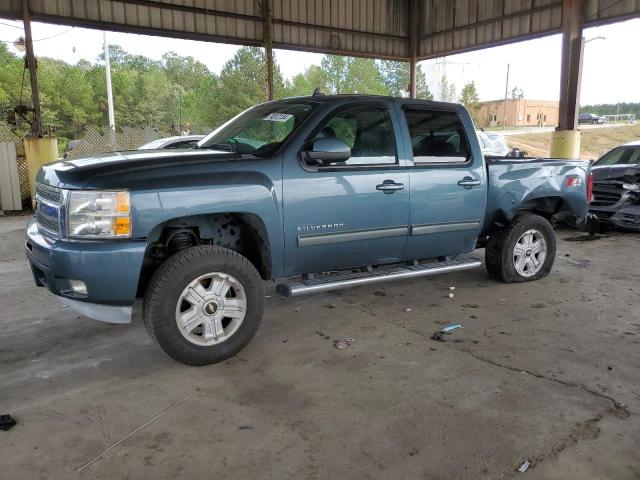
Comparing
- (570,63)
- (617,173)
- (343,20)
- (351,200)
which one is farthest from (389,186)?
(343,20)

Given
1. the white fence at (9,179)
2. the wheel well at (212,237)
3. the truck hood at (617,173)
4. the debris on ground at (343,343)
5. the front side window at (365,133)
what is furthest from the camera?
the white fence at (9,179)

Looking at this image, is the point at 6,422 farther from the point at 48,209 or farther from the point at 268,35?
the point at 268,35

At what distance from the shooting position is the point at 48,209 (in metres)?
3.51

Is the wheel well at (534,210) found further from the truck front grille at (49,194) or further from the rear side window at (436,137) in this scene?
the truck front grille at (49,194)

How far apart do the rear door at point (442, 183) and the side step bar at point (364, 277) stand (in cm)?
13

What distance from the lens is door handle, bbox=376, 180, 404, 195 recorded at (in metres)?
4.29

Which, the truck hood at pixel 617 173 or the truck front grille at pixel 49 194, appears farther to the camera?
the truck hood at pixel 617 173

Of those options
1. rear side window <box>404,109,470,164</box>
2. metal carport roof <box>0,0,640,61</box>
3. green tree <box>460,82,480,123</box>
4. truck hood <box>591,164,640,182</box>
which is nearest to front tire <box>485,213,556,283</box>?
rear side window <box>404,109,470,164</box>

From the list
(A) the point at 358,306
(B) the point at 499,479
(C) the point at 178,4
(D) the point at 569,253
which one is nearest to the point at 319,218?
(A) the point at 358,306

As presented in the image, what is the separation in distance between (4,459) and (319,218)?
8.06ft

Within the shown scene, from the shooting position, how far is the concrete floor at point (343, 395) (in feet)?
8.38

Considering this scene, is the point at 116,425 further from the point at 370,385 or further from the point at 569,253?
the point at 569,253

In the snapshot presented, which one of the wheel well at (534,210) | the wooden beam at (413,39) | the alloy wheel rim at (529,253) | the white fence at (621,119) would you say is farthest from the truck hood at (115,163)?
the white fence at (621,119)

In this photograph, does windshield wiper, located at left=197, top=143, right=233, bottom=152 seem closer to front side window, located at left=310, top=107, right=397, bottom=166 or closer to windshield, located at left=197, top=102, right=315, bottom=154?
windshield, located at left=197, top=102, right=315, bottom=154
